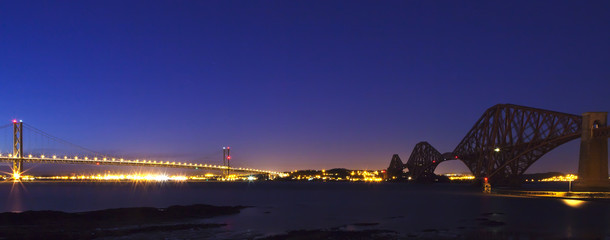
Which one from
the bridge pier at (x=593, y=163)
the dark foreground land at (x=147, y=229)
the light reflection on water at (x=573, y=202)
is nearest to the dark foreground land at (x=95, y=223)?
the dark foreground land at (x=147, y=229)

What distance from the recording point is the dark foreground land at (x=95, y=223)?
31812mm

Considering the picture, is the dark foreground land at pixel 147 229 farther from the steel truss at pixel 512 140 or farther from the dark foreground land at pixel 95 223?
the steel truss at pixel 512 140

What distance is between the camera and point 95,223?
37562mm

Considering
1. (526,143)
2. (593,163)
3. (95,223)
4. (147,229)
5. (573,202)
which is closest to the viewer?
(147,229)

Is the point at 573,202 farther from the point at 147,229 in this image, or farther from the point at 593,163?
the point at 147,229

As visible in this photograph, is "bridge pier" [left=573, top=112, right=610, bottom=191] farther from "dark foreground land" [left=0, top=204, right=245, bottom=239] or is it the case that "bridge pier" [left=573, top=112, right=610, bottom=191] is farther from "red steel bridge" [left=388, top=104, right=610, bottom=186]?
"dark foreground land" [left=0, top=204, right=245, bottom=239]

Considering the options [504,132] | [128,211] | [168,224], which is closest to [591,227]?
[168,224]

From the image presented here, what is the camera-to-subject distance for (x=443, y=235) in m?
34.0

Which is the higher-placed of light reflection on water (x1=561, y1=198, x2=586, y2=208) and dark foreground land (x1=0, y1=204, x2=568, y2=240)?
dark foreground land (x1=0, y1=204, x2=568, y2=240)

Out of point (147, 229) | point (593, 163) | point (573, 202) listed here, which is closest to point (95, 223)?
point (147, 229)

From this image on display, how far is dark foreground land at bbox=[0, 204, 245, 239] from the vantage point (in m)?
31.8

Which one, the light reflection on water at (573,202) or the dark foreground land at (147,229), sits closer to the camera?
the dark foreground land at (147,229)

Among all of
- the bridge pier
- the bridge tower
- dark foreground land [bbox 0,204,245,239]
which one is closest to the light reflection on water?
the bridge pier

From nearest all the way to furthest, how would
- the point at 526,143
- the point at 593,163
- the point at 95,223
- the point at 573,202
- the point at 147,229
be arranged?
the point at 147,229, the point at 95,223, the point at 573,202, the point at 593,163, the point at 526,143
